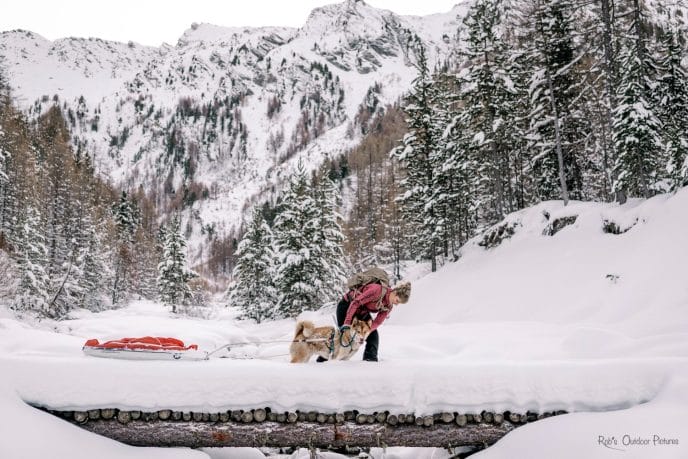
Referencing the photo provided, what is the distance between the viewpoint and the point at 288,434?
19.0 feet

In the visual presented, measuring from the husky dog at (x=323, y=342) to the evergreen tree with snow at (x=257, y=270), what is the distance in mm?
25076

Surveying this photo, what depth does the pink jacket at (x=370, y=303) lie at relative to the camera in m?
6.60

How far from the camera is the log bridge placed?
566 centimetres

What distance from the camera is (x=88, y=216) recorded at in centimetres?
3975

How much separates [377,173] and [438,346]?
84.4m

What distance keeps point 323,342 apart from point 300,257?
723 inches

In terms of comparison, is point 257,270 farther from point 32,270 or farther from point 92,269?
point 92,269

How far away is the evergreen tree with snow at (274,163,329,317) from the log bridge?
1906cm

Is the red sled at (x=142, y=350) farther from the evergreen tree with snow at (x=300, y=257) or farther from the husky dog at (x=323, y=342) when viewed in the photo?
the evergreen tree with snow at (x=300, y=257)

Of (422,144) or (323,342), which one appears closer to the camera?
(323,342)

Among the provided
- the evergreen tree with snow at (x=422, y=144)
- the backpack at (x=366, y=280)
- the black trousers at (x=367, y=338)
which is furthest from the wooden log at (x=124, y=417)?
the evergreen tree with snow at (x=422, y=144)

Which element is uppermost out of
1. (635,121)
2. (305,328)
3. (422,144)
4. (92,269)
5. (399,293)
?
(422,144)

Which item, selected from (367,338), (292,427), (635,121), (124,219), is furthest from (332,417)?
(124,219)

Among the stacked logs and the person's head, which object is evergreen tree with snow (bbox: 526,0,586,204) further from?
the stacked logs
